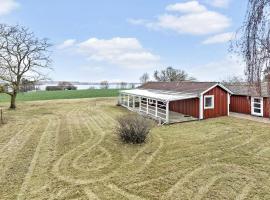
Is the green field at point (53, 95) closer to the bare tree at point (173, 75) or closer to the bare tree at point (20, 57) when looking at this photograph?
the bare tree at point (173, 75)

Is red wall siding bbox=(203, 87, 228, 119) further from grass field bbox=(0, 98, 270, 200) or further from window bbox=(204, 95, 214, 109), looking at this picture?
grass field bbox=(0, 98, 270, 200)

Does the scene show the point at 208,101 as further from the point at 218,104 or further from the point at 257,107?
the point at 257,107

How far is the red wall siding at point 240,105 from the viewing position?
18456 mm

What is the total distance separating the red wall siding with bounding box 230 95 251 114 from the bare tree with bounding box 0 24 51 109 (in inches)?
726

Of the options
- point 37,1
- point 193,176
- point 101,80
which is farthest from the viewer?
point 101,80

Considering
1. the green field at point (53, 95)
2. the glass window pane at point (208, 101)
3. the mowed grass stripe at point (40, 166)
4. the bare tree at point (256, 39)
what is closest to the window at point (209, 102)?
the glass window pane at point (208, 101)

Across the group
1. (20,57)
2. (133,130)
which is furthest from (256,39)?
(20,57)

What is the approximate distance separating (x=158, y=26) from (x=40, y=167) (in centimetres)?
1631

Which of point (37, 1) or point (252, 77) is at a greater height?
point (37, 1)

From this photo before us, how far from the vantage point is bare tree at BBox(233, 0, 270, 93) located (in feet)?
13.9

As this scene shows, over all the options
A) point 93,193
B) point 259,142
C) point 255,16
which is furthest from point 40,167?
point 259,142

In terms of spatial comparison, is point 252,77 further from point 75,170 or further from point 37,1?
point 37,1

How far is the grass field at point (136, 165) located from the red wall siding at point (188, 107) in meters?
4.29

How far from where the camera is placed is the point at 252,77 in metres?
4.48
